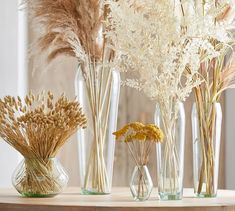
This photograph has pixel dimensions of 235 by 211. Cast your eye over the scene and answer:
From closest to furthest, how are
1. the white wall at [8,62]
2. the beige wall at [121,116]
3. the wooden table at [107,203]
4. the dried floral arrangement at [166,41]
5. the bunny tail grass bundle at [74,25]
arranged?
1. the wooden table at [107,203]
2. the dried floral arrangement at [166,41]
3. the bunny tail grass bundle at [74,25]
4. the white wall at [8,62]
5. the beige wall at [121,116]

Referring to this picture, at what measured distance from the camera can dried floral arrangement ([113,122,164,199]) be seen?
2.13 m

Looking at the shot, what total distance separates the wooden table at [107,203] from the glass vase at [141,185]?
0.08 feet

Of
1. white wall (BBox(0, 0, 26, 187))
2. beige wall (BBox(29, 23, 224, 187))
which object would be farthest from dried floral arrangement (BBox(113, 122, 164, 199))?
beige wall (BBox(29, 23, 224, 187))

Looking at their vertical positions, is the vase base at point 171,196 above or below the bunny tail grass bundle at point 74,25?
below

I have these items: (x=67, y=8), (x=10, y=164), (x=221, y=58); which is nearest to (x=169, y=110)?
(x=221, y=58)

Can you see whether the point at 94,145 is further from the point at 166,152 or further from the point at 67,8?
the point at 67,8

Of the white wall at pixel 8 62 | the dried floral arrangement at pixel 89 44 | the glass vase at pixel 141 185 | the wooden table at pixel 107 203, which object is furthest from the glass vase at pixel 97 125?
the white wall at pixel 8 62

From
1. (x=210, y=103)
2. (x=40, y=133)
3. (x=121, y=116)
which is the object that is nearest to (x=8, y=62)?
(x=121, y=116)

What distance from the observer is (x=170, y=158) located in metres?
2.19

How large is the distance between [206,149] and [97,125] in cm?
37

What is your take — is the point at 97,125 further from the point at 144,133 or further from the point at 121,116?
the point at 121,116

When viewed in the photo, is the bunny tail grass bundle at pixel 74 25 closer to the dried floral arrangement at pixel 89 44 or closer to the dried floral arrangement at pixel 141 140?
the dried floral arrangement at pixel 89 44

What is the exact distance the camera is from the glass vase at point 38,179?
2.23 metres

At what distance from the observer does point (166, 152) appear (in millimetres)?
2197
